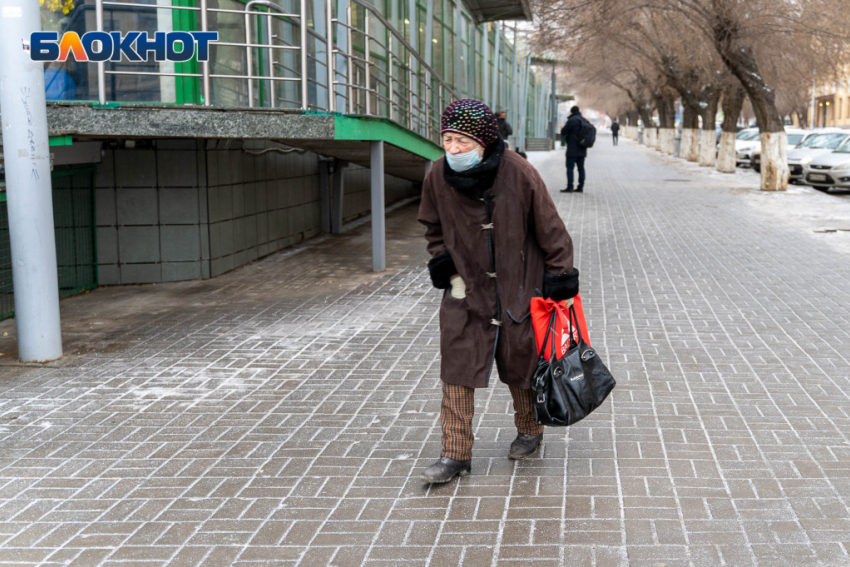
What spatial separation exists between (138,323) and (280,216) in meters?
4.69

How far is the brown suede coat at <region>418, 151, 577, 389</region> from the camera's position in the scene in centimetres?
408

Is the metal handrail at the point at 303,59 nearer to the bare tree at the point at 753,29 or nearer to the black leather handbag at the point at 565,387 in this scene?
the black leather handbag at the point at 565,387

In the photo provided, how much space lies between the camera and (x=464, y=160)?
397 cm

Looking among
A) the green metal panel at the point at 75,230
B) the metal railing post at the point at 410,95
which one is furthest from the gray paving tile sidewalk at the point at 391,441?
the metal railing post at the point at 410,95

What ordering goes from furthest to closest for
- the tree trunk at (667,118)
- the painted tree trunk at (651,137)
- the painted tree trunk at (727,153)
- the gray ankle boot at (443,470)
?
the painted tree trunk at (651,137) < the tree trunk at (667,118) < the painted tree trunk at (727,153) < the gray ankle boot at (443,470)

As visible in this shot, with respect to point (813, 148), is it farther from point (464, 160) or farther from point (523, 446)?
point (464, 160)

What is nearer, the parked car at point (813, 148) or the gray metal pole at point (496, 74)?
the parked car at point (813, 148)

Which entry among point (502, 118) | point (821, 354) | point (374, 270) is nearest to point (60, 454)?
point (821, 354)

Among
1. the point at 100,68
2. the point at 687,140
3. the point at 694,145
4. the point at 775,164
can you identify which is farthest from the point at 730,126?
the point at 100,68

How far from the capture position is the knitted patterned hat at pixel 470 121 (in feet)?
12.9

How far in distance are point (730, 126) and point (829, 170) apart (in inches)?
246

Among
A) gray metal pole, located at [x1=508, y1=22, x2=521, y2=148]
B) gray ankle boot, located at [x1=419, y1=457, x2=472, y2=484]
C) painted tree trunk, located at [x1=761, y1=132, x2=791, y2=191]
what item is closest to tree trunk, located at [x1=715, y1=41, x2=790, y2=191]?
painted tree trunk, located at [x1=761, y1=132, x2=791, y2=191]

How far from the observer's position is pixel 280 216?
40.8ft

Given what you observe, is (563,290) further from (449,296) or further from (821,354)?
(821,354)
